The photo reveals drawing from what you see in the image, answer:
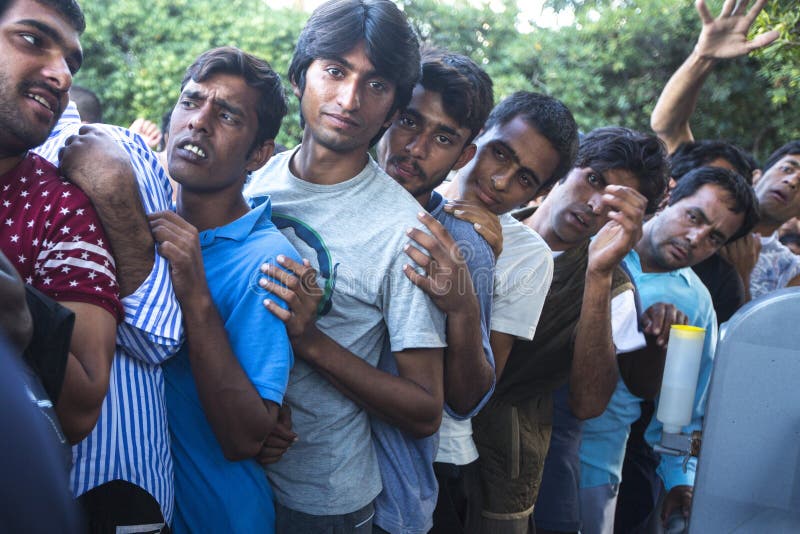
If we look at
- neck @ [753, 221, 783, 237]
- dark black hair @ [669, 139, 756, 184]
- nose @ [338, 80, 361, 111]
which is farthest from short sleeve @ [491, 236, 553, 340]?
neck @ [753, 221, 783, 237]

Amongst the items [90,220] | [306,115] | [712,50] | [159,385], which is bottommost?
[159,385]

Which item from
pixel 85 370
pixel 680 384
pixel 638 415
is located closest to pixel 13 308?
pixel 85 370

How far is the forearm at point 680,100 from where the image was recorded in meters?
4.92

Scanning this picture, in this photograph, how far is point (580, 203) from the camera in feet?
10.6

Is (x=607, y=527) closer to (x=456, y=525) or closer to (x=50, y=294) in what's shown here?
(x=456, y=525)

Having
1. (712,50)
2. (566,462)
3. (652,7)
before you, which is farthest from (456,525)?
(652,7)

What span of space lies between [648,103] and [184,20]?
510 centimetres

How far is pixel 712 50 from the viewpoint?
4883 mm

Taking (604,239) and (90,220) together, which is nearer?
(90,220)

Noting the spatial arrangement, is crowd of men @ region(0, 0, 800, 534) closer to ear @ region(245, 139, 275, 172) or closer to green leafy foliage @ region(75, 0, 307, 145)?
ear @ region(245, 139, 275, 172)

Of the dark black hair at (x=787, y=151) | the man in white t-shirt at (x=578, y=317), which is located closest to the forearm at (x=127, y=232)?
the man in white t-shirt at (x=578, y=317)

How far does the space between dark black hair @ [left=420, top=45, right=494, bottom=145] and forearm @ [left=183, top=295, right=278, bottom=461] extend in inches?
44.0

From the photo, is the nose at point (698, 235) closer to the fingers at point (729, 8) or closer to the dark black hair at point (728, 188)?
the dark black hair at point (728, 188)

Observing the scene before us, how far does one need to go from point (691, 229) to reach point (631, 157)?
0.60 m
